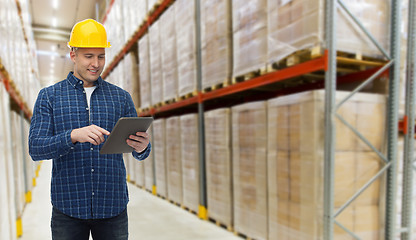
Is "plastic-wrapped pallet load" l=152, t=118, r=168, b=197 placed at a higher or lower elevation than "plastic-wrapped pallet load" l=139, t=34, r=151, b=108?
lower

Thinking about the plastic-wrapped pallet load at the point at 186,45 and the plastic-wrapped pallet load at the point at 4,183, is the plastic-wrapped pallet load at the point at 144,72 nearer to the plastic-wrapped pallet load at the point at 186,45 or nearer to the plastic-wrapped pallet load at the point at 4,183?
the plastic-wrapped pallet load at the point at 186,45

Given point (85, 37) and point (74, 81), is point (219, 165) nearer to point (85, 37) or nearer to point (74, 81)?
point (74, 81)

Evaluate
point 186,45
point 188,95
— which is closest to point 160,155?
point 188,95

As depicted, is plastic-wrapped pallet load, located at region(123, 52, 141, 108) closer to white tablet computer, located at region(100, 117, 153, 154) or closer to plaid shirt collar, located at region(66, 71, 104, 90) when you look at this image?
plaid shirt collar, located at region(66, 71, 104, 90)

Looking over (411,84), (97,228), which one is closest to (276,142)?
(411,84)

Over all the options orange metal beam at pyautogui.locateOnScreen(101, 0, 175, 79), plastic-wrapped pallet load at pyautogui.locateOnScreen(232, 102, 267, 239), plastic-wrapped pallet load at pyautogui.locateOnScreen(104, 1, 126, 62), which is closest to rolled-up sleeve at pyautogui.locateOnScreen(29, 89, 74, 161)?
plastic-wrapped pallet load at pyautogui.locateOnScreen(232, 102, 267, 239)

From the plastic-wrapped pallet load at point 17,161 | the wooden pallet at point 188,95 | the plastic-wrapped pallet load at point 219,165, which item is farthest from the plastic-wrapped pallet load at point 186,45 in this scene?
the plastic-wrapped pallet load at point 17,161

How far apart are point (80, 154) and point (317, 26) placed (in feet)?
7.66

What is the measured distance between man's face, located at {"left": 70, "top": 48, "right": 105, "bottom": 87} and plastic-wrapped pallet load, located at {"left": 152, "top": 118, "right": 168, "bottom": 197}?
16.4 feet

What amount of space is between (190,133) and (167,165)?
1.34 meters

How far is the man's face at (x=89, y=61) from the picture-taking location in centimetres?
115

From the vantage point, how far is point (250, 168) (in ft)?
11.8

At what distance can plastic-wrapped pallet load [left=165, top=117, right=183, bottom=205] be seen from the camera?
5.55 meters

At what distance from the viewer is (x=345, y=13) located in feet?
9.02
